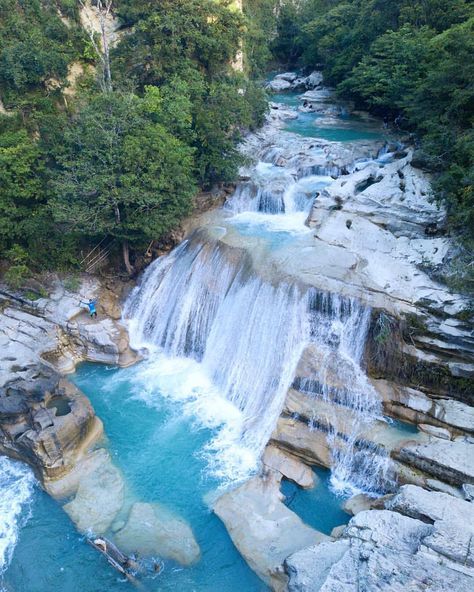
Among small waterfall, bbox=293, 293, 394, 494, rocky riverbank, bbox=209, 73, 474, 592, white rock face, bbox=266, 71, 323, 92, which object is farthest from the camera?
white rock face, bbox=266, 71, 323, 92

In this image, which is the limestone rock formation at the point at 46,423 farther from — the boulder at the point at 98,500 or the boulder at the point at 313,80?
the boulder at the point at 313,80

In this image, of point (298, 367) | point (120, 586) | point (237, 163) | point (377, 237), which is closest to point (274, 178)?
point (237, 163)

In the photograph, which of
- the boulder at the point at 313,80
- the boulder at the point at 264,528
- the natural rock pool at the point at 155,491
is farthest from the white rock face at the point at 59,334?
the boulder at the point at 313,80

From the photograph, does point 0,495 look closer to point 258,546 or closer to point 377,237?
point 258,546

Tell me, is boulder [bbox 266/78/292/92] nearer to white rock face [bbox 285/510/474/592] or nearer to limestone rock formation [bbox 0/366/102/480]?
limestone rock formation [bbox 0/366/102/480]

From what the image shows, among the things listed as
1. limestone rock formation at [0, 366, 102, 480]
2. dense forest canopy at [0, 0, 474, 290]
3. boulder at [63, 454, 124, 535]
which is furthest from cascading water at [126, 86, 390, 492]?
limestone rock formation at [0, 366, 102, 480]

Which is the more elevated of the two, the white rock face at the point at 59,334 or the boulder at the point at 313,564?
the white rock face at the point at 59,334
